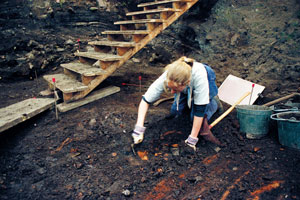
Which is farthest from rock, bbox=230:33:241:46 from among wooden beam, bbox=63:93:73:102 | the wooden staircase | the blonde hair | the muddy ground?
wooden beam, bbox=63:93:73:102

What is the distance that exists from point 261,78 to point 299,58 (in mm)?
741

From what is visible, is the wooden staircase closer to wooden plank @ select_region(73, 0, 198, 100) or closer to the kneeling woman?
wooden plank @ select_region(73, 0, 198, 100)

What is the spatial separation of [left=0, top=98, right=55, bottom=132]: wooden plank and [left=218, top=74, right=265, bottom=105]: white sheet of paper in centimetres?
331

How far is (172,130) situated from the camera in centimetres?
299

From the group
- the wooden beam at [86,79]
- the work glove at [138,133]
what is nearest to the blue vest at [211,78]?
the work glove at [138,133]

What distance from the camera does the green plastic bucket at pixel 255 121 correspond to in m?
2.64

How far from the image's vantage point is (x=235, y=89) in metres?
3.95

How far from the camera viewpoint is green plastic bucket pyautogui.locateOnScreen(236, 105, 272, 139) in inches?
104

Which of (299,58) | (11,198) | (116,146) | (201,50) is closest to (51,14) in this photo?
(201,50)

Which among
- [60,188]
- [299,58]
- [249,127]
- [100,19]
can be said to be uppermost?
[100,19]

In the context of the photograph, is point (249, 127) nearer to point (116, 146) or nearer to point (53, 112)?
point (116, 146)

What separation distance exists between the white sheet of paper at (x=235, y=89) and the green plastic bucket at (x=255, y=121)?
3.25 ft

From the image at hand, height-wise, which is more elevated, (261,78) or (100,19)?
(100,19)

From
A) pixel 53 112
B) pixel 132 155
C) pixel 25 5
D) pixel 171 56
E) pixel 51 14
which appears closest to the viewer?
pixel 132 155
